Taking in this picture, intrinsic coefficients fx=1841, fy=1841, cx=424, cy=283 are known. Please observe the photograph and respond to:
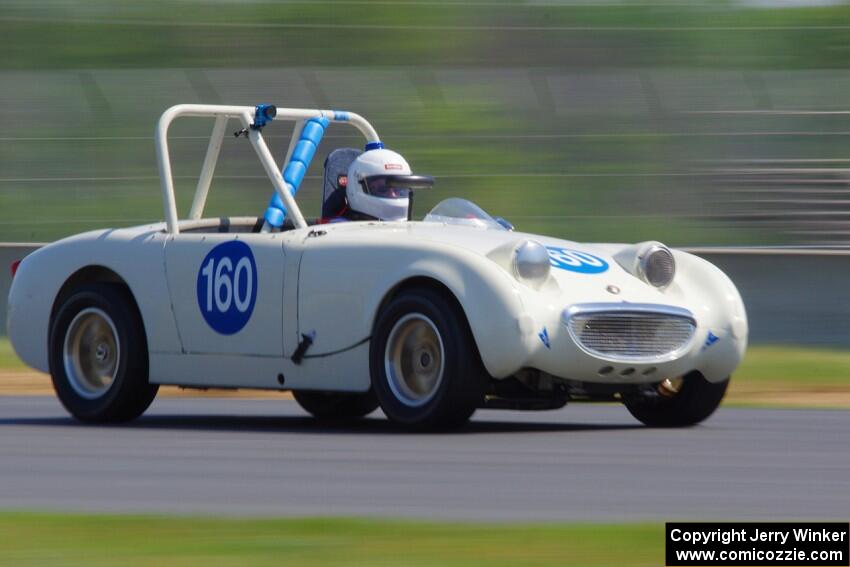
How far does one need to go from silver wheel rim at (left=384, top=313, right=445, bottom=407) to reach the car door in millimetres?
813

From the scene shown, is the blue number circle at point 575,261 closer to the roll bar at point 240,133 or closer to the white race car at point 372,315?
the white race car at point 372,315

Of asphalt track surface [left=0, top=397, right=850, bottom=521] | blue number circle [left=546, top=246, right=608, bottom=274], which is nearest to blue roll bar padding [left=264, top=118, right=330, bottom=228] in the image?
asphalt track surface [left=0, top=397, right=850, bottom=521]

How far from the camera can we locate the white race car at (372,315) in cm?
855

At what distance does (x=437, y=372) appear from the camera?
28.4 feet

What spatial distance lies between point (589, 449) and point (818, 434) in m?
1.66

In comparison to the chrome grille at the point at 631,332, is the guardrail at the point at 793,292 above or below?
above

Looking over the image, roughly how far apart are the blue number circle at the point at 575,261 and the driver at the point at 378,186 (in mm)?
1160

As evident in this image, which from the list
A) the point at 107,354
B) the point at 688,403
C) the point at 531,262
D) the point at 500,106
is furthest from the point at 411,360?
the point at 500,106

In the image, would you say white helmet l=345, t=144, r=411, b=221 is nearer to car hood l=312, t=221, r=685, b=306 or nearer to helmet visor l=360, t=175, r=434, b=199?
helmet visor l=360, t=175, r=434, b=199

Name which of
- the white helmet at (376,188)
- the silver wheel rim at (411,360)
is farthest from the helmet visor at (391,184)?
the silver wheel rim at (411,360)

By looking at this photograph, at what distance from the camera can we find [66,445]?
8.42 m

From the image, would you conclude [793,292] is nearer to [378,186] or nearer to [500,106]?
[378,186]

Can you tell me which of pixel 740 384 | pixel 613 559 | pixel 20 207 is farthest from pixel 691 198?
pixel 613 559

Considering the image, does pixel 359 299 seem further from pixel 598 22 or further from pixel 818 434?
pixel 598 22
